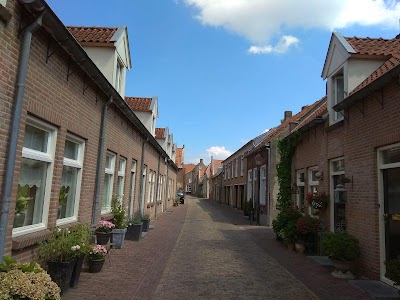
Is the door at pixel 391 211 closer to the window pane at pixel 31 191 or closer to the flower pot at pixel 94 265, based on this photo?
the flower pot at pixel 94 265

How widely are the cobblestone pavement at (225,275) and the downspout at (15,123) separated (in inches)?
109

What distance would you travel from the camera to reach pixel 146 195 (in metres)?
17.5

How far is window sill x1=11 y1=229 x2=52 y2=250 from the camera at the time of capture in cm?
488

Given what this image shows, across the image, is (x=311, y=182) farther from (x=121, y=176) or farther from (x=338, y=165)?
(x=121, y=176)

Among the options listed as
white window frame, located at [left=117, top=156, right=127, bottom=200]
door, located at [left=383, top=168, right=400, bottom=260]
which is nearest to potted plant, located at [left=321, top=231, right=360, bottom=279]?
door, located at [left=383, top=168, right=400, bottom=260]

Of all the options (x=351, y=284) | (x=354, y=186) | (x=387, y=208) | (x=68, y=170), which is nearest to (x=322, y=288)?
(x=351, y=284)

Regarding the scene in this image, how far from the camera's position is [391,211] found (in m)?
6.98

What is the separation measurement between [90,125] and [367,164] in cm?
607

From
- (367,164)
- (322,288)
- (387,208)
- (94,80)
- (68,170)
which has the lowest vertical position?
(322,288)

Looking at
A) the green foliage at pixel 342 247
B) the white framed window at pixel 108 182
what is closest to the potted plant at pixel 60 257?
the white framed window at pixel 108 182

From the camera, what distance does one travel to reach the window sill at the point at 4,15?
423 cm

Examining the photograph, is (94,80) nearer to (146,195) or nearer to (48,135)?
(48,135)

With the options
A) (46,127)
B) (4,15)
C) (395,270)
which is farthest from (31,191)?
(395,270)

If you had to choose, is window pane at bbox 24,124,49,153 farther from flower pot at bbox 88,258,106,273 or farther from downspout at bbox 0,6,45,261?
flower pot at bbox 88,258,106,273
